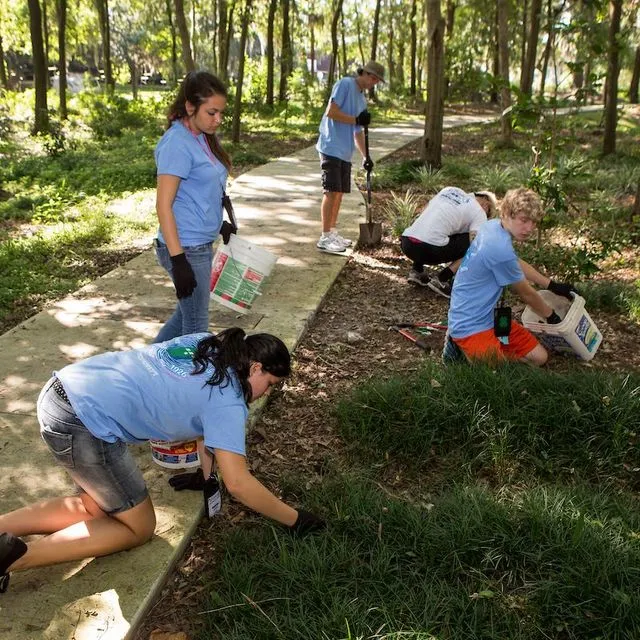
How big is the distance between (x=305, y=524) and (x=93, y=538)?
848 mm

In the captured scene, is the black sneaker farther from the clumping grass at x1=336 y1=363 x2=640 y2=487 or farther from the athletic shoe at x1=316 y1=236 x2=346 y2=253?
the athletic shoe at x1=316 y1=236 x2=346 y2=253

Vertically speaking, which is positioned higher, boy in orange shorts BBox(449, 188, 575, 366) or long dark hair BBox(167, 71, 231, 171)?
long dark hair BBox(167, 71, 231, 171)

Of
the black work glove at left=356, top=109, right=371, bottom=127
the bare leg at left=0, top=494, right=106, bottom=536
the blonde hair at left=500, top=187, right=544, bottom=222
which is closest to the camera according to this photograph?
the bare leg at left=0, top=494, right=106, bottom=536

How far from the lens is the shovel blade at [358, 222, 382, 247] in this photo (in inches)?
285

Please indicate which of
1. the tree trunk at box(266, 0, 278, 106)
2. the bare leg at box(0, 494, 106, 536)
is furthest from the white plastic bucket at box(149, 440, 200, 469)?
the tree trunk at box(266, 0, 278, 106)

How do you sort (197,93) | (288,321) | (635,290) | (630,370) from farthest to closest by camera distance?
(635,290) → (288,321) → (630,370) → (197,93)

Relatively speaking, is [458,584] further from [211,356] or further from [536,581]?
[211,356]

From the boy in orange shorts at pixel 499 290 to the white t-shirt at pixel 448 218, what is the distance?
1.19 m

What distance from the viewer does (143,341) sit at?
182 inches

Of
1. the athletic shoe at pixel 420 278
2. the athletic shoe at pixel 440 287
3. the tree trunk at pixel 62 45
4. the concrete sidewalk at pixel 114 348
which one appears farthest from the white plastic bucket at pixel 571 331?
the tree trunk at pixel 62 45

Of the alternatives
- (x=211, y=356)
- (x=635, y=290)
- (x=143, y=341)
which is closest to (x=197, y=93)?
(x=211, y=356)

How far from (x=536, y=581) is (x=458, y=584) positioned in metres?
0.30

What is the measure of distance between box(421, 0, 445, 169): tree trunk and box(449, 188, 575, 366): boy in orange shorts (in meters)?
6.52

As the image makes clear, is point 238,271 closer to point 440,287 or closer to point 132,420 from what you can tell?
point 440,287
